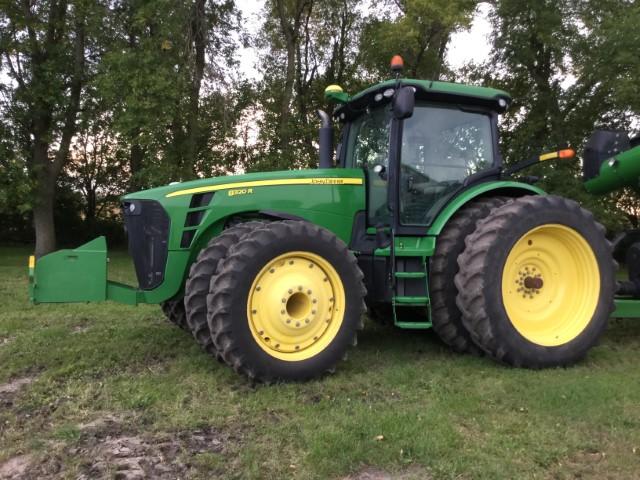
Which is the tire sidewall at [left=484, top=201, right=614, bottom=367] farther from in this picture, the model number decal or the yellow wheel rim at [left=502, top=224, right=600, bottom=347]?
the model number decal

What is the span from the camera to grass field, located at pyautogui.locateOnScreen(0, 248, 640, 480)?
3.02 meters

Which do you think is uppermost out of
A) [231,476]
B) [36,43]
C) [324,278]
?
[36,43]

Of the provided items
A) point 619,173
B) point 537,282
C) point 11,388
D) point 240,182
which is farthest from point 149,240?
point 619,173

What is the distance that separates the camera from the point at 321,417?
12.0 ft

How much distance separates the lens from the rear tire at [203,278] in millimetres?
4238

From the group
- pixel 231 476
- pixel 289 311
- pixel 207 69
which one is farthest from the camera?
pixel 207 69

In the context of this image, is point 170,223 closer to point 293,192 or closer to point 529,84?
point 293,192

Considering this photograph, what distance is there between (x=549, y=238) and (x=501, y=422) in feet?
7.09

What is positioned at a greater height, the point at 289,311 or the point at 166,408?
the point at 289,311

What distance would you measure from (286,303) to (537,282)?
2.31 m

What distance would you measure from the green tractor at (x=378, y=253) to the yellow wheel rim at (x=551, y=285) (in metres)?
0.01

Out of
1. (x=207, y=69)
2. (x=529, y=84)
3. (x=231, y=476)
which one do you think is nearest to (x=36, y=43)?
(x=207, y=69)

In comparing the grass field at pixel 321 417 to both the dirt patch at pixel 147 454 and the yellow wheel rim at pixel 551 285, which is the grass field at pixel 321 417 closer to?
the dirt patch at pixel 147 454

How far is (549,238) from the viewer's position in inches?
202
